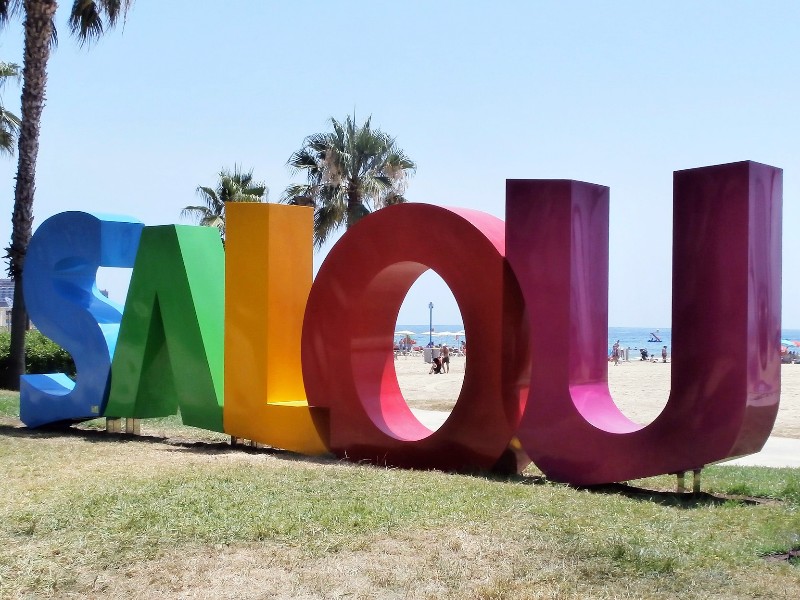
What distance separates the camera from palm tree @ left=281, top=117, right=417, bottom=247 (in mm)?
30562

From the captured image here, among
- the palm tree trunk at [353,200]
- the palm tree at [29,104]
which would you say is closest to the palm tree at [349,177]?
the palm tree trunk at [353,200]

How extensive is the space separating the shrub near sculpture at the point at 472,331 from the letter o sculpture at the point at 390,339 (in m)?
0.02

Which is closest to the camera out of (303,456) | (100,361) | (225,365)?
(303,456)

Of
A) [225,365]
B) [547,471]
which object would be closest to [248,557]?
[547,471]

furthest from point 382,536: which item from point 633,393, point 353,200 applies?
point 353,200

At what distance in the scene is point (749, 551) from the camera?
7.10m

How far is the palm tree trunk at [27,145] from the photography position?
2189 cm

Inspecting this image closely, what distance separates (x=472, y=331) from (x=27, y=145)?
49.5 feet

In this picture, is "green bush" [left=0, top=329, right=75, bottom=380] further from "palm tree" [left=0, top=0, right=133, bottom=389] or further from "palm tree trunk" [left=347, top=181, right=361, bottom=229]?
"palm tree trunk" [left=347, top=181, right=361, bottom=229]

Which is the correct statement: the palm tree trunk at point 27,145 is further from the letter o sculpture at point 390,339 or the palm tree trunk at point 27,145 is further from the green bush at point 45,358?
the letter o sculpture at point 390,339

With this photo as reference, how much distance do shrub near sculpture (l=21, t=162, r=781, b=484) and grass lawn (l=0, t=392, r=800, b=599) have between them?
0.69m

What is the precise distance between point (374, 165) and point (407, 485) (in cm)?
2228

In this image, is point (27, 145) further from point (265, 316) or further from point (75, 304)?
point (265, 316)

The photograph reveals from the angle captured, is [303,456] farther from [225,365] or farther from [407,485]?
[407,485]
